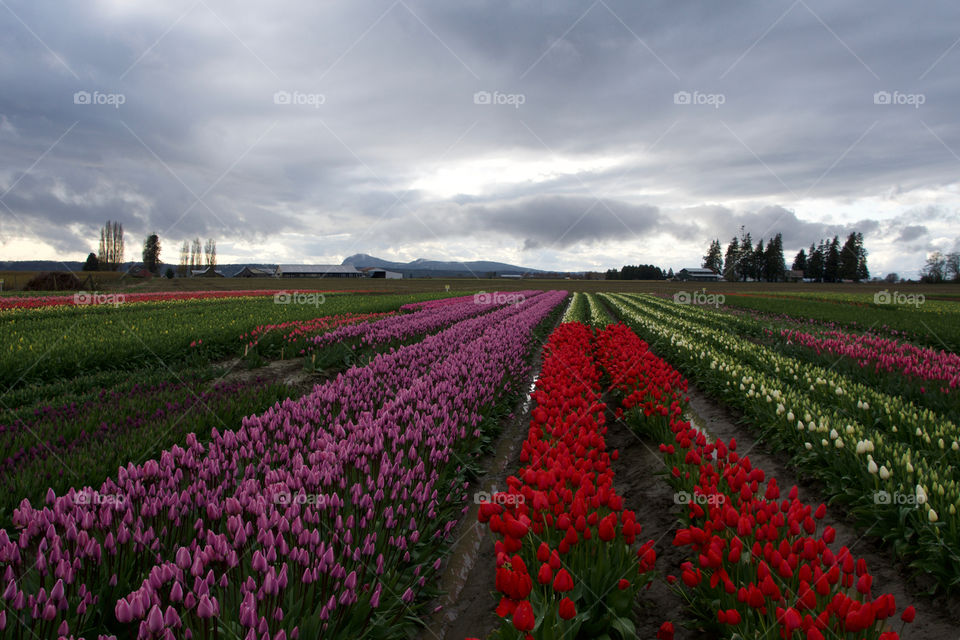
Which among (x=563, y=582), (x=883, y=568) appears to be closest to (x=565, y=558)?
(x=563, y=582)

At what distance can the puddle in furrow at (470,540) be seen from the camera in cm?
342

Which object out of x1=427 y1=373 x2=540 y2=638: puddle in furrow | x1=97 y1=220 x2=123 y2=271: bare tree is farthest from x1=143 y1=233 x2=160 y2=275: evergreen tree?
x1=427 y1=373 x2=540 y2=638: puddle in furrow

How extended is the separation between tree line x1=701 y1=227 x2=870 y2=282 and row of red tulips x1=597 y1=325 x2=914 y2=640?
116 meters

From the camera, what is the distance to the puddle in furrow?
3424mm

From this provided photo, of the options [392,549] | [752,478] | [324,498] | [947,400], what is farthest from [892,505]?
[947,400]

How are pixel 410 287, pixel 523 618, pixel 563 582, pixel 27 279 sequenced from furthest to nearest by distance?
pixel 410 287 → pixel 27 279 → pixel 563 582 → pixel 523 618

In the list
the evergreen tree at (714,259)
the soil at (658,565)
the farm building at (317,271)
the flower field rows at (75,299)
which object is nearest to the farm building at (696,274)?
the evergreen tree at (714,259)

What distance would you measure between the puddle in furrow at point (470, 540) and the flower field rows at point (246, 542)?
0.22m

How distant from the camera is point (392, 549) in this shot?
121 inches

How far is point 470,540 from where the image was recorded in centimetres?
437

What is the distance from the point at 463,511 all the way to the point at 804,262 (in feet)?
424

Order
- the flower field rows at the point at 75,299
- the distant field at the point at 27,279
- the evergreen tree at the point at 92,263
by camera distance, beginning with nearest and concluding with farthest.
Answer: the flower field rows at the point at 75,299
the distant field at the point at 27,279
the evergreen tree at the point at 92,263

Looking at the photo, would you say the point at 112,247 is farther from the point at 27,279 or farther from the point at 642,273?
the point at 642,273

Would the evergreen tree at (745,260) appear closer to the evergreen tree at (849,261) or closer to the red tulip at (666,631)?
the evergreen tree at (849,261)
